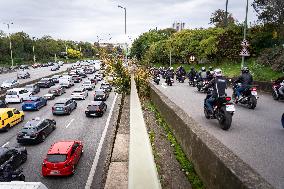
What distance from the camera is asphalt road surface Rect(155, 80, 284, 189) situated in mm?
7348

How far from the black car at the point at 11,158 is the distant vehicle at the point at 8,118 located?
8514mm

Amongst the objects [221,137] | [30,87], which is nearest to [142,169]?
[221,137]

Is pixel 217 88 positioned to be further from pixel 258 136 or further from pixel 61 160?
pixel 61 160

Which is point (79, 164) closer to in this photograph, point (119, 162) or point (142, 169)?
point (119, 162)

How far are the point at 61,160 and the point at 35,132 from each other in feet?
20.7

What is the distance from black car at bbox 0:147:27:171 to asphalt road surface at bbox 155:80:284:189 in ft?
30.5

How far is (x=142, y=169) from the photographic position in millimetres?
2119

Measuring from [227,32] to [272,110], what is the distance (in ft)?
122

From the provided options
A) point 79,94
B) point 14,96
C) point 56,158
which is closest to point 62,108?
point 79,94

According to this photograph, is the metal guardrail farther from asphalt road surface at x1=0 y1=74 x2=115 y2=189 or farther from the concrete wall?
asphalt road surface at x1=0 y1=74 x2=115 y2=189

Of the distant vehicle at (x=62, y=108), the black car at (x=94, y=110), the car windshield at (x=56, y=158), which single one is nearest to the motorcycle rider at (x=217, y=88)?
the car windshield at (x=56, y=158)

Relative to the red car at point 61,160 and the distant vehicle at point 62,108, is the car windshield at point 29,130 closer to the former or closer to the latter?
the red car at point 61,160

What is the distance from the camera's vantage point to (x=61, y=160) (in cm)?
1681

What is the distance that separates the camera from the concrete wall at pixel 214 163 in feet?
14.5
